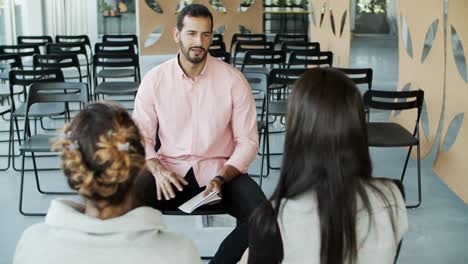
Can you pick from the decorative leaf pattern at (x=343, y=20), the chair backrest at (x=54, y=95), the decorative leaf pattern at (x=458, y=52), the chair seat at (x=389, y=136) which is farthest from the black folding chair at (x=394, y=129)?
the decorative leaf pattern at (x=343, y=20)

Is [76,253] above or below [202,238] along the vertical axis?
above

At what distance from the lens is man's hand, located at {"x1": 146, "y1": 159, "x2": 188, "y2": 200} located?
3.07 meters

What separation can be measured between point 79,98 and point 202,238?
160 cm

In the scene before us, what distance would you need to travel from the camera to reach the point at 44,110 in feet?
17.8

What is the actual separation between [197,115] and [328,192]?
1554 millimetres

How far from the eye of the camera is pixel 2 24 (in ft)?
33.9

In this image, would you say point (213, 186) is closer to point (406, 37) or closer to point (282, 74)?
point (282, 74)

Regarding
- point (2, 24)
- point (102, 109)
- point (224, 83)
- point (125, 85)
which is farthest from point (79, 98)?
point (2, 24)

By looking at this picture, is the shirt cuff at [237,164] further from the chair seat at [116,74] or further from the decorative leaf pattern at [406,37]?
the chair seat at [116,74]

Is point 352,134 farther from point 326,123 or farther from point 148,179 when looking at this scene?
point 148,179

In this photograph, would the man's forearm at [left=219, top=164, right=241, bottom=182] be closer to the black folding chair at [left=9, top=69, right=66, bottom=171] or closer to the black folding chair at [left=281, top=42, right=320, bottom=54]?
the black folding chair at [left=9, top=69, right=66, bottom=171]

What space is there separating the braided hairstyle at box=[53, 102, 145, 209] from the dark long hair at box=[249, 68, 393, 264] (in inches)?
17.2

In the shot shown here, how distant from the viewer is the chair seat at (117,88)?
20.7ft

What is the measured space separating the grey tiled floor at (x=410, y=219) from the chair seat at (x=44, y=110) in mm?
478
